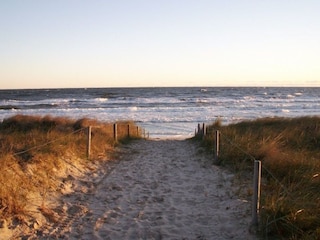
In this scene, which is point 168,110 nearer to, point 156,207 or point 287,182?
point 287,182

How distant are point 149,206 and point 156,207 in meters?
0.15

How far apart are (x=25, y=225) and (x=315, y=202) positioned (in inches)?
177

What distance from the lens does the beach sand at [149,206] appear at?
573 centimetres

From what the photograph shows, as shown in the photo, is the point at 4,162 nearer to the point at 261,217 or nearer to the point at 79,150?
the point at 79,150

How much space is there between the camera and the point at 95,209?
6887 millimetres

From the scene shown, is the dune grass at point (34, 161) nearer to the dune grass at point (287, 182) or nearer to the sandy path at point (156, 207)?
the sandy path at point (156, 207)

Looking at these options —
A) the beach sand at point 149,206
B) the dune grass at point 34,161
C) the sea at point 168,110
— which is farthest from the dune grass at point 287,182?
the sea at point 168,110

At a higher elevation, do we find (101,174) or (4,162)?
(4,162)

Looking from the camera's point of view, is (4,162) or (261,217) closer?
(261,217)

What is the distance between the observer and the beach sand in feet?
18.8

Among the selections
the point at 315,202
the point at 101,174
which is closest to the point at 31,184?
the point at 101,174

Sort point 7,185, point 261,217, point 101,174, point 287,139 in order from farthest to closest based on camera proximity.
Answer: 1. point 287,139
2. point 101,174
3. point 7,185
4. point 261,217

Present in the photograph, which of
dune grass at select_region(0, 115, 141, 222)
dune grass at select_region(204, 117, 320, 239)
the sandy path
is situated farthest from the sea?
the sandy path

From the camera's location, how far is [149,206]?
7.08 meters
